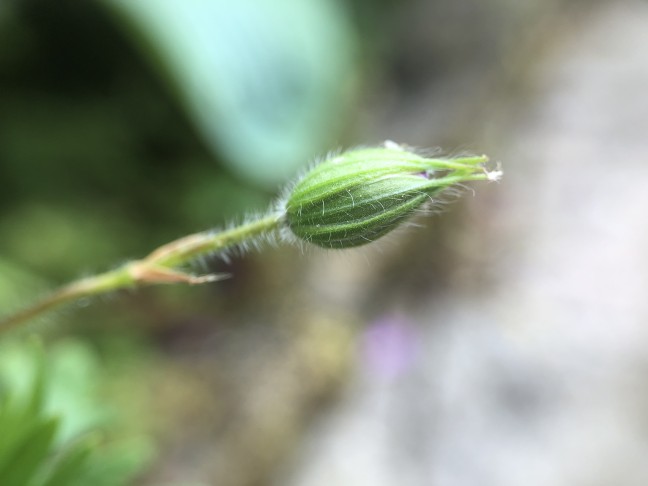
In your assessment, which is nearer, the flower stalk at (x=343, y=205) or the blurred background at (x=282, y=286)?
the flower stalk at (x=343, y=205)

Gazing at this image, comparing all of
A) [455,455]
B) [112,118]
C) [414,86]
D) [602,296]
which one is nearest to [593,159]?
[602,296]

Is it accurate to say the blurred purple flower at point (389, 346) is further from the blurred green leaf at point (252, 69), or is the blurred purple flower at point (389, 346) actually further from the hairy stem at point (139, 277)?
the hairy stem at point (139, 277)

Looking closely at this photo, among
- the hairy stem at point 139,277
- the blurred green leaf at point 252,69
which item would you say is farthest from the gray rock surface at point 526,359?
the hairy stem at point 139,277

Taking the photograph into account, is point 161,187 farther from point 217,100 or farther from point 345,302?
point 345,302

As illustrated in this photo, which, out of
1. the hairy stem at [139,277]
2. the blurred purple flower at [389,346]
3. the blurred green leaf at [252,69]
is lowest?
the hairy stem at [139,277]

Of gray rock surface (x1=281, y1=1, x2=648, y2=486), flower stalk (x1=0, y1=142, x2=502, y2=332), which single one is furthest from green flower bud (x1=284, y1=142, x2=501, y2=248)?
gray rock surface (x1=281, y1=1, x2=648, y2=486)

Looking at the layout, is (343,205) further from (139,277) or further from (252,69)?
(252,69)

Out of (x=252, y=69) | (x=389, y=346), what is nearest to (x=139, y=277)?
(x=252, y=69)

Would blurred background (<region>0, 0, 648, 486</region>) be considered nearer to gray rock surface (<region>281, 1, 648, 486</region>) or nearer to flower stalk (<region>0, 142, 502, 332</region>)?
gray rock surface (<region>281, 1, 648, 486</region>)
